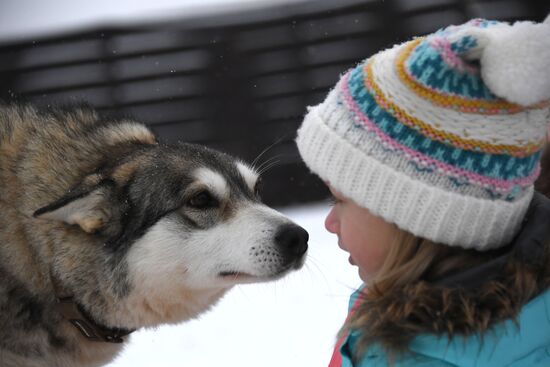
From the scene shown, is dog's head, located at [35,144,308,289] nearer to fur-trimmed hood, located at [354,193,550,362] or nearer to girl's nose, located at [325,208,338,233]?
girl's nose, located at [325,208,338,233]

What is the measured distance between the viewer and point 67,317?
99.7 inches

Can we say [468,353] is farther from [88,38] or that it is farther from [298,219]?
[88,38]

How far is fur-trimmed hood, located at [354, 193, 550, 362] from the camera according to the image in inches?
65.4

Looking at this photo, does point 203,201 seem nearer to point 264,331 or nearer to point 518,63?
point 518,63

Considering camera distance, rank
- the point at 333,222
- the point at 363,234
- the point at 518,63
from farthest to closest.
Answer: the point at 333,222 < the point at 363,234 < the point at 518,63

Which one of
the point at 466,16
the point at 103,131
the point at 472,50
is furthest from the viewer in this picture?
the point at 466,16

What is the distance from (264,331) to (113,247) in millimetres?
1715

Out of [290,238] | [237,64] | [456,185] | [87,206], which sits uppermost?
[456,185]

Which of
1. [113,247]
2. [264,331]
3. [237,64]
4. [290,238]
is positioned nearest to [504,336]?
[290,238]

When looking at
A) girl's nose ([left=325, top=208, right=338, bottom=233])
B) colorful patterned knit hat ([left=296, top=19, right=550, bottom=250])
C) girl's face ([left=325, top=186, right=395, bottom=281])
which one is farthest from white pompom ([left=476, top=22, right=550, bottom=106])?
girl's nose ([left=325, top=208, right=338, bottom=233])

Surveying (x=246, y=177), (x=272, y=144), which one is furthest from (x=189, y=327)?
(x=272, y=144)

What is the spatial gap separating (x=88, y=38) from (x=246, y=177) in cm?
381

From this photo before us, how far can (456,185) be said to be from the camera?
5.49 ft

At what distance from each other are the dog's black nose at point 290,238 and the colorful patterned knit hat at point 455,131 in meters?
0.79
